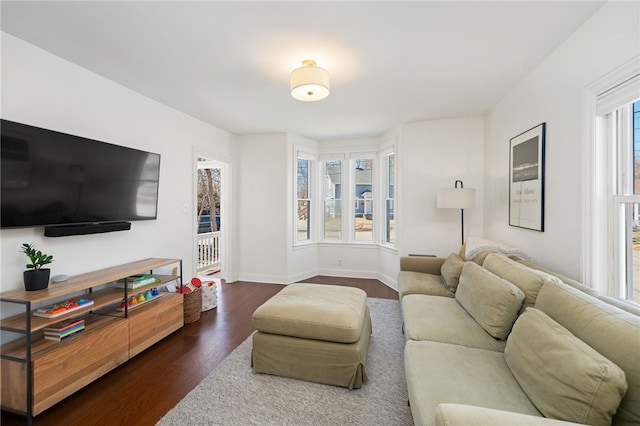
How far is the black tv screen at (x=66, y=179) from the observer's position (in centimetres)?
187

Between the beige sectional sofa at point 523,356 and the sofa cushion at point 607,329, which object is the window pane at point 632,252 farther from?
the sofa cushion at point 607,329

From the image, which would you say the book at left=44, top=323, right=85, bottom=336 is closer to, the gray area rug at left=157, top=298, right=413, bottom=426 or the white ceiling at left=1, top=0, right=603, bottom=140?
the gray area rug at left=157, top=298, right=413, bottom=426

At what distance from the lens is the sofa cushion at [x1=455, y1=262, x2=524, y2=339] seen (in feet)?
5.55

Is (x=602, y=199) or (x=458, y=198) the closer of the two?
(x=602, y=199)

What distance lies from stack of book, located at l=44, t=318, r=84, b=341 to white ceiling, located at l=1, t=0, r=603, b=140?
2097mm

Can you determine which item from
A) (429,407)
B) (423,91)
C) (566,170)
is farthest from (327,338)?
(423,91)

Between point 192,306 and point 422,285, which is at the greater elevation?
point 422,285

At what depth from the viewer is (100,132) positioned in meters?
2.60

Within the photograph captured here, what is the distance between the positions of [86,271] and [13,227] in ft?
2.29

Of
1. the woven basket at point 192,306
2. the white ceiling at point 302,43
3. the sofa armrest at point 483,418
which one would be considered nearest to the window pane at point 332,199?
the white ceiling at point 302,43

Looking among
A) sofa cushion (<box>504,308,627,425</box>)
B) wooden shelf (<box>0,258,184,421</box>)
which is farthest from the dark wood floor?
sofa cushion (<box>504,308,627,425</box>)

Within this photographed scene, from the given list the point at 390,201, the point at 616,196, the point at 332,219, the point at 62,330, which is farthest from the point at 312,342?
the point at 332,219

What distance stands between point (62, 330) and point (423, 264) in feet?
11.2

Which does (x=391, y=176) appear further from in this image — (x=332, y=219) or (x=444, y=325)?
(x=444, y=325)
